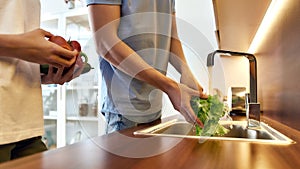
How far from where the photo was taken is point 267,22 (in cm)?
134

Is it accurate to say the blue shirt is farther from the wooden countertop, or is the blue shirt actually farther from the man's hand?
the wooden countertop

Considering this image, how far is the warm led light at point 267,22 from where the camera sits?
1.09m

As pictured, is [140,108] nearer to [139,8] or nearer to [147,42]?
[147,42]

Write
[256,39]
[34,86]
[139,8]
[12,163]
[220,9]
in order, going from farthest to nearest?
1. [256,39]
2. [220,9]
3. [139,8]
4. [34,86]
5. [12,163]

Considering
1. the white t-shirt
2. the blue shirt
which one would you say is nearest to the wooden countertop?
the white t-shirt

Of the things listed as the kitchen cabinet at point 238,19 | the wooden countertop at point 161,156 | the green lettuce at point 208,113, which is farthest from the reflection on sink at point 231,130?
the kitchen cabinet at point 238,19

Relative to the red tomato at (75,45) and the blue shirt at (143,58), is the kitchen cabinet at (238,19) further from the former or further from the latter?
the red tomato at (75,45)

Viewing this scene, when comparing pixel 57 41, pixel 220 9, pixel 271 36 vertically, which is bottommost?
pixel 57 41

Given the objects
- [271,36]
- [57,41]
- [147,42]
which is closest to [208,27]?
[271,36]

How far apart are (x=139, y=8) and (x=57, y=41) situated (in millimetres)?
363

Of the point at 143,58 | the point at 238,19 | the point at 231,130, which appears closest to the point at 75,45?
the point at 143,58

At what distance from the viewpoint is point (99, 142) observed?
572mm

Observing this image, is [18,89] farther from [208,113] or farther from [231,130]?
[231,130]

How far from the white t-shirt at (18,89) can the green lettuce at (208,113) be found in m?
0.42
